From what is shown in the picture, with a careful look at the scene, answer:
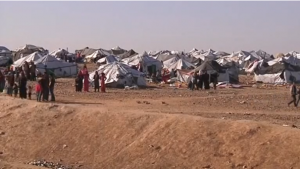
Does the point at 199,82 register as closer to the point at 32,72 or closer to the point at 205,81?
the point at 205,81

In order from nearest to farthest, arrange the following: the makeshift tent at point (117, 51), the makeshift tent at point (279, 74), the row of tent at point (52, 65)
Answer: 1. the row of tent at point (52, 65)
2. the makeshift tent at point (279, 74)
3. the makeshift tent at point (117, 51)

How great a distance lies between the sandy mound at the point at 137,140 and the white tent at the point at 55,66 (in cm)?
1929

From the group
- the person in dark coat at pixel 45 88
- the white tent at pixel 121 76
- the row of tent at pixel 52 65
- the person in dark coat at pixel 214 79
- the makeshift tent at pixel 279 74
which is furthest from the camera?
the makeshift tent at pixel 279 74

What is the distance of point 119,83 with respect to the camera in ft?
114

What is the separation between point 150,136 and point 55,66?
85.0ft

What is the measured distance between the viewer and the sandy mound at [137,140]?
15312 millimetres

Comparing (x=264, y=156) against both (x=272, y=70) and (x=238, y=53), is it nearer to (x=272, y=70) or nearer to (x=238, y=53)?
(x=272, y=70)

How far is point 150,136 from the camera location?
57.4 ft

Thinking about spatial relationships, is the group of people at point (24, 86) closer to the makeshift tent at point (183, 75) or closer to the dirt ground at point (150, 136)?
the dirt ground at point (150, 136)

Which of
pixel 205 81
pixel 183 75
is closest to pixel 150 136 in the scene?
pixel 205 81

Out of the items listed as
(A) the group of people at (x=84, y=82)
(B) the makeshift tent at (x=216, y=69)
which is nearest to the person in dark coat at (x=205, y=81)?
(B) the makeshift tent at (x=216, y=69)

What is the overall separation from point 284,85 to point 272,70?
268cm

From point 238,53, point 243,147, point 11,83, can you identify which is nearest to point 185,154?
point 243,147

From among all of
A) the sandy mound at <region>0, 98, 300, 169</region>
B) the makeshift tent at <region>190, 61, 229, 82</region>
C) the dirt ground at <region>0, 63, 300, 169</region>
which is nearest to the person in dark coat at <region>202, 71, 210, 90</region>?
the makeshift tent at <region>190, 61, 229, 82</region>
